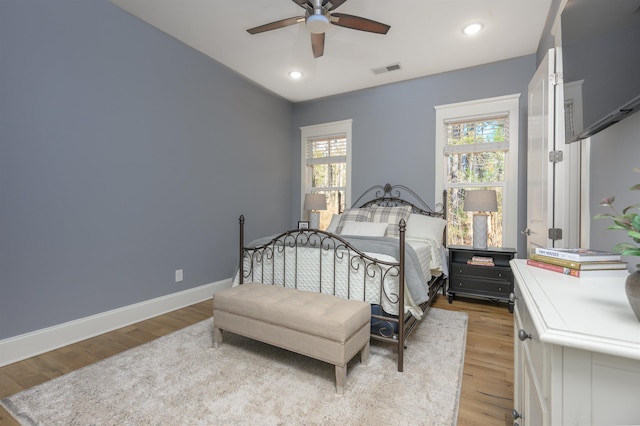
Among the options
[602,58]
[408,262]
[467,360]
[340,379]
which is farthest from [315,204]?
[602,58]

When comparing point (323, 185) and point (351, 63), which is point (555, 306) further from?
point (323, 185)

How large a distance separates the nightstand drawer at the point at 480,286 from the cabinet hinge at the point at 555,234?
135 cm

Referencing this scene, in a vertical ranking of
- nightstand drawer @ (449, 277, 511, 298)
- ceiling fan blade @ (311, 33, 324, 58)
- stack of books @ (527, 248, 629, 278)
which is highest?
ceiling fan blade @ (311, 33, 324, 58)

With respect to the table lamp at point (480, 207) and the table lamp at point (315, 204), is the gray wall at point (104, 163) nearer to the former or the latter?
the table lamp at point (315, 204)

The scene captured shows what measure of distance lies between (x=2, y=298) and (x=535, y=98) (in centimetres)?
424

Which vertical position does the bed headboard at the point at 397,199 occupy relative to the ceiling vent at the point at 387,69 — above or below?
below

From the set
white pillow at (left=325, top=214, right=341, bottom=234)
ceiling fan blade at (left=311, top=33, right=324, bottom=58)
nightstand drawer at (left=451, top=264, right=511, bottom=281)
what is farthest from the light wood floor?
ceiling fan blade at (left=311, top=33, right=324, bottom=58)

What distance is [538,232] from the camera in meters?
2.38

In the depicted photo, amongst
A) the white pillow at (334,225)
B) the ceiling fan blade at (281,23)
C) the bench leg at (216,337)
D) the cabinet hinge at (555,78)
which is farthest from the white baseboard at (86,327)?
the cabinet hinge at (555,78)

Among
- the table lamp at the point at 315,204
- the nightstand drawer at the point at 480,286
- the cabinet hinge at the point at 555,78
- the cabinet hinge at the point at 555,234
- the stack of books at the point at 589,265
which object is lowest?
the nightstand drawer at the point at 480,286

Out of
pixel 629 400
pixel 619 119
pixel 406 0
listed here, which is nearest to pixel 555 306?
pixel 629 400

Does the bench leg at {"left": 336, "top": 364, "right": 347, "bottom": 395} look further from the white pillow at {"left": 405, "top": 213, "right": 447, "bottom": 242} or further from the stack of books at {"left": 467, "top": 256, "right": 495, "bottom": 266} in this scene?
the stack of books at {"left": 467, "top": 256, "right": 495, "bottom": 266}

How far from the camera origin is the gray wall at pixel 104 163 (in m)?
2.17

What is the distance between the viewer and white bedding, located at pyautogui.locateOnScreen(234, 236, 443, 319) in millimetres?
2193
